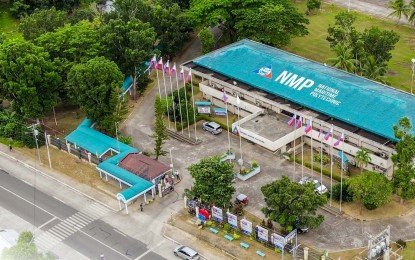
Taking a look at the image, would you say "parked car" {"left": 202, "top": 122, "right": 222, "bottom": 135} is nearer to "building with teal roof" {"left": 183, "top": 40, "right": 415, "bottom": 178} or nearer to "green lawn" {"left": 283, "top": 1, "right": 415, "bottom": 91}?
"building with teal roof" {"left": 183, "top": 40, "right": 415, "bottom": 178}

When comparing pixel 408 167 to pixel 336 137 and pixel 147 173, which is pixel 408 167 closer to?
pixel 336 137

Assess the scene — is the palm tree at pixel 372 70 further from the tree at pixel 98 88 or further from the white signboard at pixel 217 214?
the tree at pixel 98 88

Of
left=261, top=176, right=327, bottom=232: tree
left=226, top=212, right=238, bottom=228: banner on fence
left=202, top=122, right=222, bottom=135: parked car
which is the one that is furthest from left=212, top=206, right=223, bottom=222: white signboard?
left=202, top=122, right=222, bottom=135: parked car

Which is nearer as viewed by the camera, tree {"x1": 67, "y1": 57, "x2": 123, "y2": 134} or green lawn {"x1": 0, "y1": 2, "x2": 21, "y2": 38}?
tree {"x1": 67, "y1": 57, "x2": 123, "y2": 134}

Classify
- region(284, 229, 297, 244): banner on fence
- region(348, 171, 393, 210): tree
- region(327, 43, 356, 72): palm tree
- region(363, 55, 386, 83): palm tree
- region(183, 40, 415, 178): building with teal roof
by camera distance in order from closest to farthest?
region(284, 229, 297, 244): banner on fence
region(348, 171, 393, 210): tree
region(183, 40, 415, 178): building with teal roof
region(363, 55, 386, 83): palm tree
region(327, 43, 356, 72): palm tree

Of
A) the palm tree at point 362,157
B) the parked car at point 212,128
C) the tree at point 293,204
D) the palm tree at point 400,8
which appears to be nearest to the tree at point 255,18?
the parked car at point 212,128

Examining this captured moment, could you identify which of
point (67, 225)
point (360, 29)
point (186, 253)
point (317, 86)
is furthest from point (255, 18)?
point (186, 253)

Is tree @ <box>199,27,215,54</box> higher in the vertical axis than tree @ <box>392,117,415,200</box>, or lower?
higher
